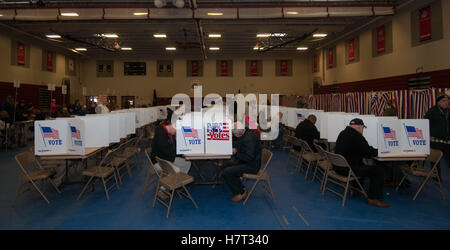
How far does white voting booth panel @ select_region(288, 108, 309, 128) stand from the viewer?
8484mm

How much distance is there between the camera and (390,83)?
1209 cm

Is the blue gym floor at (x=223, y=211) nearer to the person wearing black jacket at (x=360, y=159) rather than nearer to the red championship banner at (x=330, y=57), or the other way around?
the person wearing black jacket at (x=360, y=159)

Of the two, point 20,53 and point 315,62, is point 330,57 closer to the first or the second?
point 315,62

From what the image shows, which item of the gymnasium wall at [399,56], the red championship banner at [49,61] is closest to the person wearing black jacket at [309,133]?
the gymnasium wall at [399,56]

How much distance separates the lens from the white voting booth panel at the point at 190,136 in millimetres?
4684

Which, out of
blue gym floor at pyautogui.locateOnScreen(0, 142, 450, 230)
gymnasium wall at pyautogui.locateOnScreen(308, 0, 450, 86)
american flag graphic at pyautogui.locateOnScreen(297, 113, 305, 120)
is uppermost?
gymnasium wall at pyautogui.locateOnScreen(308, 0, 450, 86)

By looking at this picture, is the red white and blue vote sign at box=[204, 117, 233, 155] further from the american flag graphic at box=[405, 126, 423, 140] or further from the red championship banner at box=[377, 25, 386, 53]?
the red championship banner at box=[377, 25, 386, 53]

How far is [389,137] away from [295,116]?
4709 mm

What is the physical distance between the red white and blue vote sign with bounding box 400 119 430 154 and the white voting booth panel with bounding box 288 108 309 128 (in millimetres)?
3711

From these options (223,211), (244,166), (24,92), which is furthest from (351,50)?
(24,92)

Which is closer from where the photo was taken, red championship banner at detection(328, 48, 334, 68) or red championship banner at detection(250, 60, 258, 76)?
red championship banner at detection(328, 48, 334, 68)

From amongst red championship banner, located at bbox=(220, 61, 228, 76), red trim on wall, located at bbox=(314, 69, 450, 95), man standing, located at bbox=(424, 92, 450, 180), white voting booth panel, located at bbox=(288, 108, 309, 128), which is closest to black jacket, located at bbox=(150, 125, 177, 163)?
white voting booth panel, located at bbox=(288, 108, 309, 128)

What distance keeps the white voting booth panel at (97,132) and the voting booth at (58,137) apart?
50 centimetres
